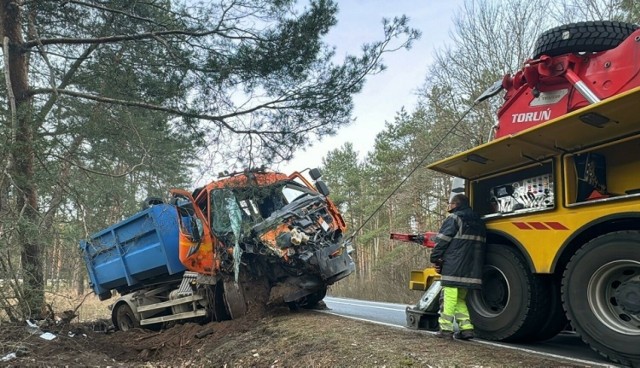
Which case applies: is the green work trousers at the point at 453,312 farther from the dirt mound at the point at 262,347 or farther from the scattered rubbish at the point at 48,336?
the scattered rubbish at the point at 48,336

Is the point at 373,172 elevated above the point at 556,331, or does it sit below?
above

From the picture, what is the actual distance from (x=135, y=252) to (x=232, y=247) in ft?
8.12

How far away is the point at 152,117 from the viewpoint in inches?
341

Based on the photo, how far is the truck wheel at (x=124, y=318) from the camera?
9730mm

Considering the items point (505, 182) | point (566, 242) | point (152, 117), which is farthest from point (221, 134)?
point (566, 242)

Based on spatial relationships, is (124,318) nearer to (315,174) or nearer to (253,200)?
(253,200)

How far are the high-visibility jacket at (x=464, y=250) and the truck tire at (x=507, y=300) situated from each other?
170 mm

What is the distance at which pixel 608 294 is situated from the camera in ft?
13.1

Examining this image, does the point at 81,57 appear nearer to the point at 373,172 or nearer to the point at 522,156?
the point at 522,156

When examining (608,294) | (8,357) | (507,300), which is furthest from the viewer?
(8,357)

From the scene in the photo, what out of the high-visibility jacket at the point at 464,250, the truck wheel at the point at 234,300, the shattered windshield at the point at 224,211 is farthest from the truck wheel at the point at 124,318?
the high-visibility jacket at the point at 464,250

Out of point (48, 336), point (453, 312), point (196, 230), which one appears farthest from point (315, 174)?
point (48, 336)

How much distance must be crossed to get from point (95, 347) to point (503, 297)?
6.12 meters

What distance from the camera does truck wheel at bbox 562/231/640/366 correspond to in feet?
12.2
